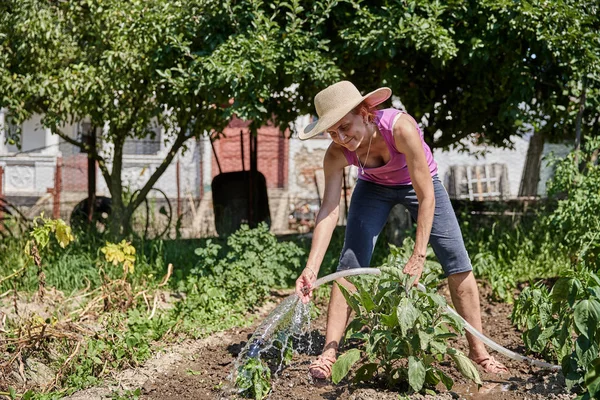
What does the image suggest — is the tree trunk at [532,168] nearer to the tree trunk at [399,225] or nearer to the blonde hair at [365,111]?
the tree trunk at [399,225]

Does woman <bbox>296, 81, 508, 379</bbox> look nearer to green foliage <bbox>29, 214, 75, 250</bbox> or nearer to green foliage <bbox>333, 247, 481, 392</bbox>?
green foliage <bbox>333, 247, 481, 392</bbox>

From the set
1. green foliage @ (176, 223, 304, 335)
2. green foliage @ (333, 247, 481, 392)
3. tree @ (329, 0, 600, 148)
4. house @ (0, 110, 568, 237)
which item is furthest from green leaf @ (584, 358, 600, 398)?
house @ (0, 110, 568, 237)

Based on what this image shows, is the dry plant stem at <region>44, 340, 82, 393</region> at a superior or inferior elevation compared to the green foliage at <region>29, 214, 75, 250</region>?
inferior

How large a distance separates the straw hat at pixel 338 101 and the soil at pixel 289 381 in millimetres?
1193

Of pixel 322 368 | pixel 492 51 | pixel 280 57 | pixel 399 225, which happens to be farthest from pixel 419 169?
pixel 399 225

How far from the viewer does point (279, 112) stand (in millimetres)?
7297

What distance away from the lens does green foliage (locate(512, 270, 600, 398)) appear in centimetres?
277

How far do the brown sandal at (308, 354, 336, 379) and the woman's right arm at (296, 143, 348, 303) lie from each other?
0.32m

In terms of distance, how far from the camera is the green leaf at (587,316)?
2.76 meters

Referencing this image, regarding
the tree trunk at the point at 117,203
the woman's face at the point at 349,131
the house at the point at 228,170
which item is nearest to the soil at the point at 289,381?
the woman's face at the point at 349,131

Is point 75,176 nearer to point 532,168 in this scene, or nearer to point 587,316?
point 532,168

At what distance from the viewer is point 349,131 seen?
11.0 ft

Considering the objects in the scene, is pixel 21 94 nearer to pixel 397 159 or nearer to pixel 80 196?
pixel 397 159

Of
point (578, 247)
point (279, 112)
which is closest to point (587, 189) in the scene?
point (578, 247)
